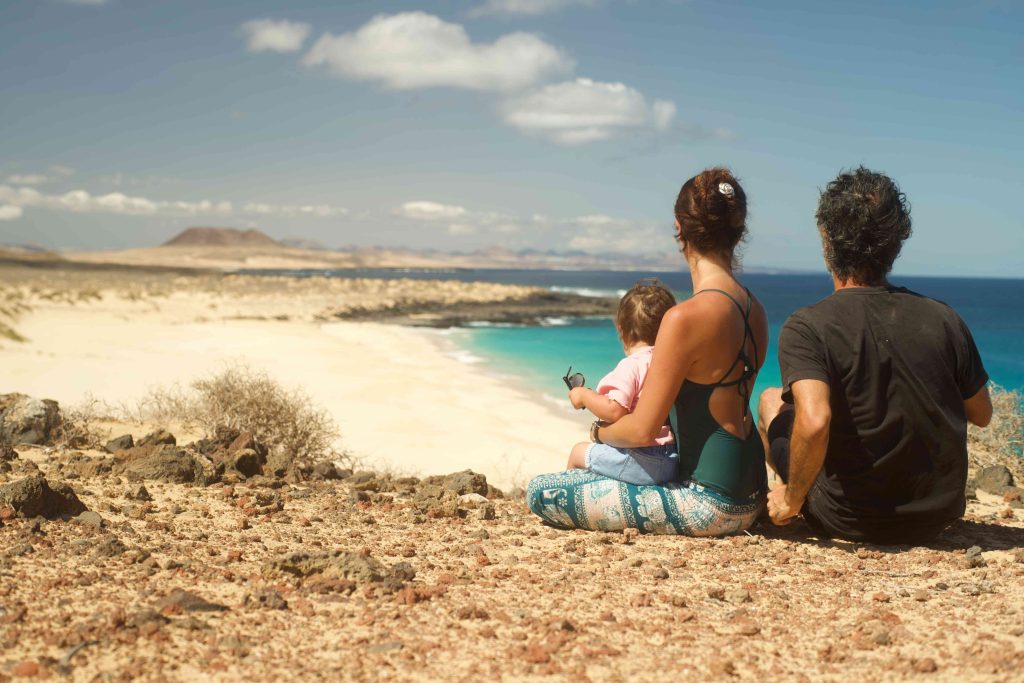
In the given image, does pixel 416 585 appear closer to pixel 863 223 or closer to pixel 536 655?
pixel 536 655

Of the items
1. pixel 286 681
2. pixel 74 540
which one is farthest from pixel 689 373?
pixel 74 540

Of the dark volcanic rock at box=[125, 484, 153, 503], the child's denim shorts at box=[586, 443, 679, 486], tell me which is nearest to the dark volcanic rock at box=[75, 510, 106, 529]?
the dark volcanic rock at box=[125, 484, 153, 503]

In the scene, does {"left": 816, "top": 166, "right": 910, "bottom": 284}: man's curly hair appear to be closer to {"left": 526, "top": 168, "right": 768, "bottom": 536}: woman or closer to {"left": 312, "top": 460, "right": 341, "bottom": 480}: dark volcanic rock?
{"left": 526, "top": 168, "right": 768, "bottom": 536}: woman

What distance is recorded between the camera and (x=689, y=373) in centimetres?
398

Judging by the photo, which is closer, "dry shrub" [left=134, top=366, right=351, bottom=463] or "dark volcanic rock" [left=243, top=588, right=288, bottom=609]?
"dark volcanic rock" [left=243, top=588, right=288, bottom=609]

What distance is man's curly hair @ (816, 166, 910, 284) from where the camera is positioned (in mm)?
3865

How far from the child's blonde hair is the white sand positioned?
11.6ft

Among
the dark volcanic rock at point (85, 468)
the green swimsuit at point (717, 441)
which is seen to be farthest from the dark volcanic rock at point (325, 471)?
the green swimsuit at point (717, 441)

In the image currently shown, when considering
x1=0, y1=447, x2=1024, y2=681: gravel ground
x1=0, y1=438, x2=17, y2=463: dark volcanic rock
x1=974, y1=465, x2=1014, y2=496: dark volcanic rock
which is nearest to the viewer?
x1=0, y1=447, x2=1024, y2=681: gravel ground

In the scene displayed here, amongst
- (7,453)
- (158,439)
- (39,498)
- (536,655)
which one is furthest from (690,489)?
(7,453)

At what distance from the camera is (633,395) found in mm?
4328

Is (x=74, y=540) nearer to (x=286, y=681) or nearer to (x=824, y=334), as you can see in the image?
(x=286, y=681)

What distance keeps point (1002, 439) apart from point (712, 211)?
568 cm

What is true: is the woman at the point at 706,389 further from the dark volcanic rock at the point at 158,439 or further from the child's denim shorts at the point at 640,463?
the dark volcanic rock at the point at 158,439
